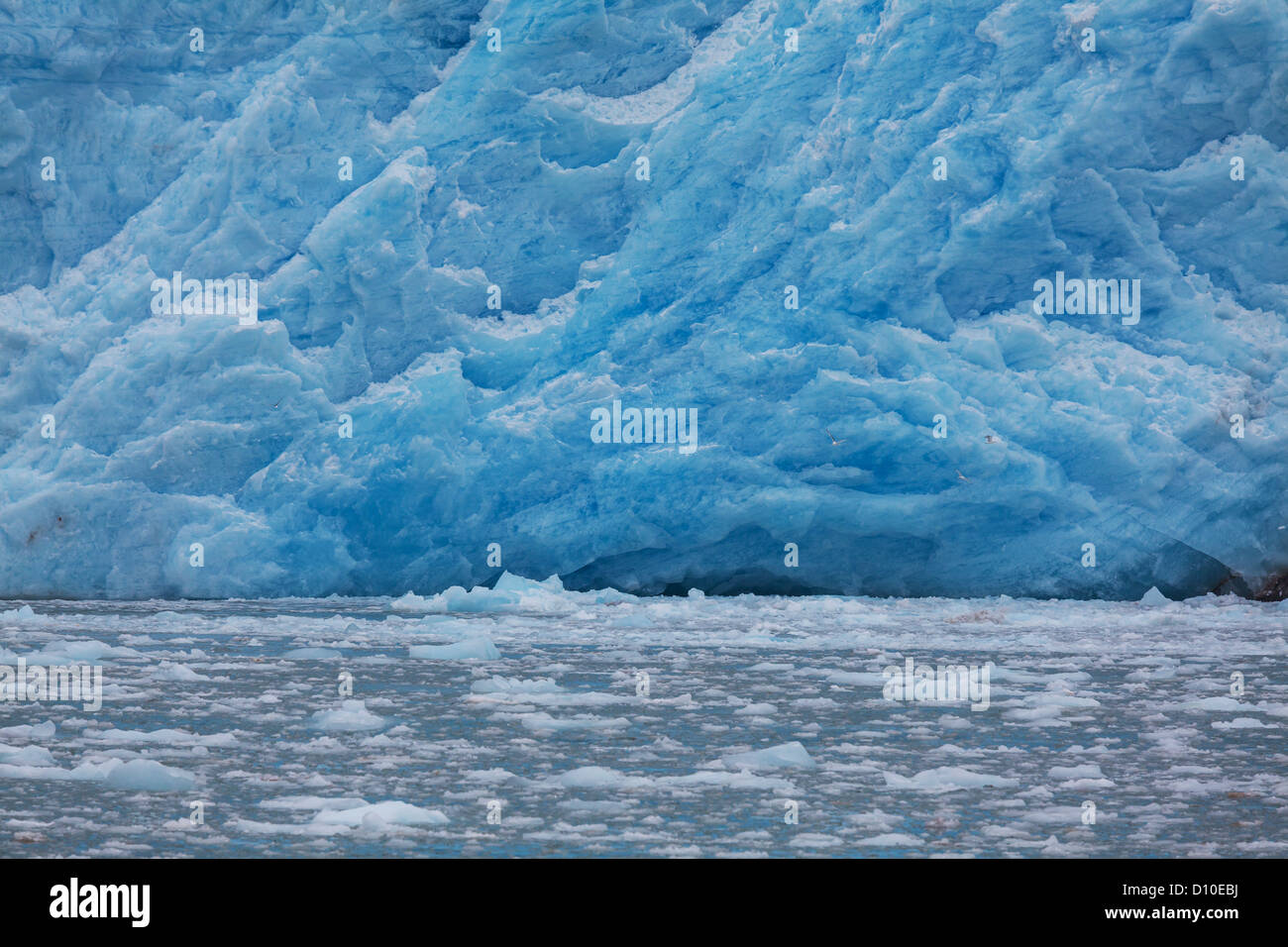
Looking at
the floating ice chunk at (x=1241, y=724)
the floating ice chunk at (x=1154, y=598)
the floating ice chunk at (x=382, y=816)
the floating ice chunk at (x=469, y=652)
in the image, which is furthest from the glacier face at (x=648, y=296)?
the floating ice chunk at (x=382, y=816)

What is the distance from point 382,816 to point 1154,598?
953 centimetres

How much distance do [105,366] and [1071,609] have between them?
9081 millimetres

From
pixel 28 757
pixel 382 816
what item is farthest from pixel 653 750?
pixel 28 757

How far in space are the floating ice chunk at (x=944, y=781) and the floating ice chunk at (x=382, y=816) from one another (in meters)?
1.44

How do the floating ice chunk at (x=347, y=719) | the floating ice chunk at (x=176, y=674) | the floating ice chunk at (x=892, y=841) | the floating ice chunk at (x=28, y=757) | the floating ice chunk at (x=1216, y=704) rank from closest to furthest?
the floating ice chunk at (x=892, y=841) → the floating ice chunk at (x=28, y=757) → the floating ice chunk at (x=347, y=719) → the floating ice chunk at (x=1216, y=704) → the floating ice chunk at (x=176, y=674)

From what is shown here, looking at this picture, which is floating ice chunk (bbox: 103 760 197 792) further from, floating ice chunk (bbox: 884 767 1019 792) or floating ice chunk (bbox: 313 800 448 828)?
floating ice chunk (bbox: 884 767 1019 792)

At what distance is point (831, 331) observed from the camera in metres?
12.6

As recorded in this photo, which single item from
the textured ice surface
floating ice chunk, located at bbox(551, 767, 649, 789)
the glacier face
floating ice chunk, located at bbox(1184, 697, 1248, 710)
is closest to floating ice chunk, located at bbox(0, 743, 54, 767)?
the textured ice surface

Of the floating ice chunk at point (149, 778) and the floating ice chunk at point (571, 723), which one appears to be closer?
the floating ice chunk at point (149, 778)

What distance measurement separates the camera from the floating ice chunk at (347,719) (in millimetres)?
5270

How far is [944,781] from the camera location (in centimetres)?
430

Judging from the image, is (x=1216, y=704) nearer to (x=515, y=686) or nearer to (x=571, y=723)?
(x=571, y=723)

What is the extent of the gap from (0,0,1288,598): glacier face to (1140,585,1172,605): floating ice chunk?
0.55 meters

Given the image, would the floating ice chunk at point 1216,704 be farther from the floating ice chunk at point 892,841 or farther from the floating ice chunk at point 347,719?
the floating ice chunk at point 347,719
